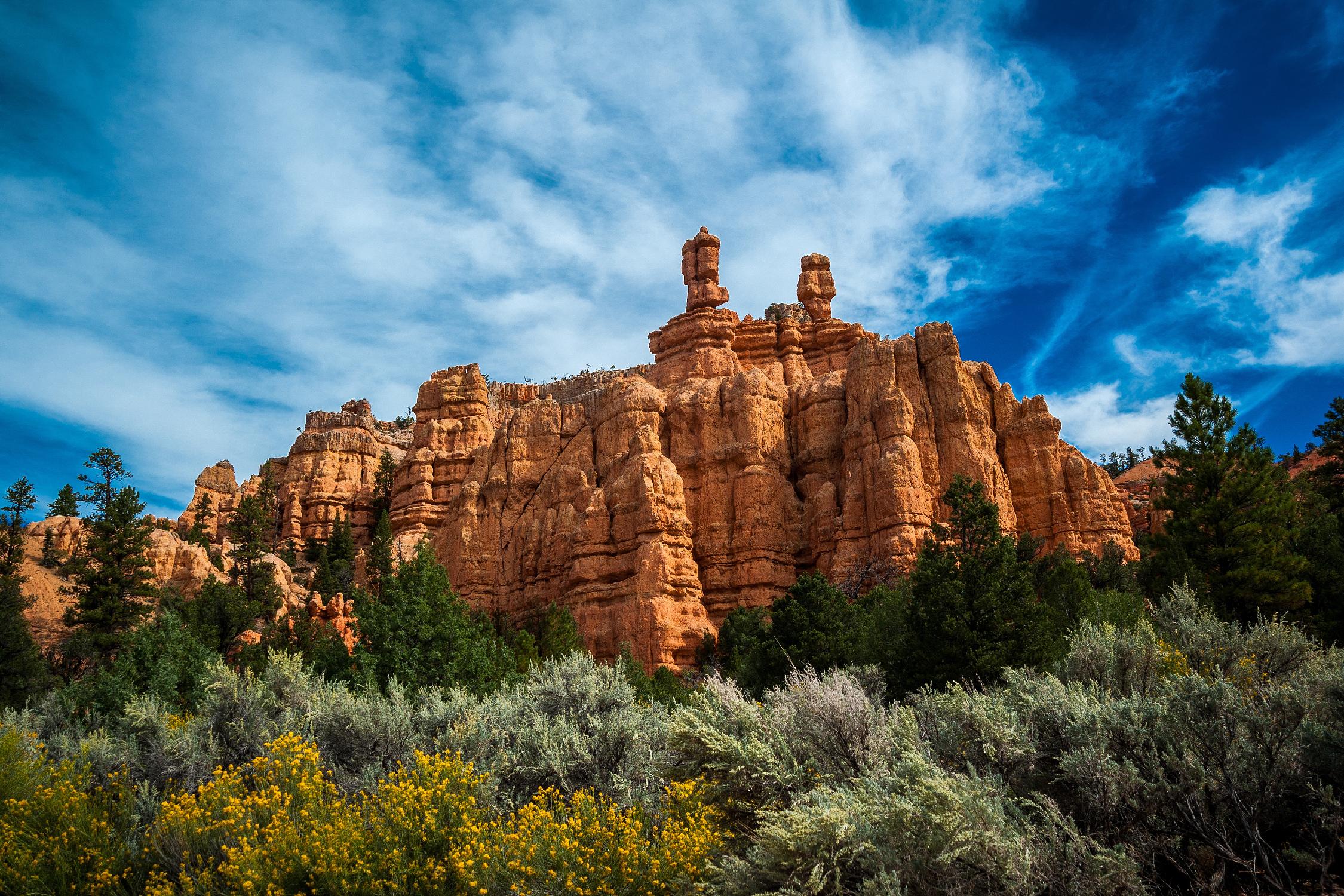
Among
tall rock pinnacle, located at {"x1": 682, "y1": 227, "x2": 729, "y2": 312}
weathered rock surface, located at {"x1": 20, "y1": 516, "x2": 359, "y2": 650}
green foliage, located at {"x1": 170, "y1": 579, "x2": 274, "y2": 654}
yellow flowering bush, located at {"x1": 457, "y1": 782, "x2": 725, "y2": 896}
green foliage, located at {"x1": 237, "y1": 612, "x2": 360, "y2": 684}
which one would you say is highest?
tall rock pinnacle, located at {"x1": 682, "y1": 227, "x2": 729, "y2": 312}

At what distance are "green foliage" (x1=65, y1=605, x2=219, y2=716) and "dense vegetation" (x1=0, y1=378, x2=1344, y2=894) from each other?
29 centimetres

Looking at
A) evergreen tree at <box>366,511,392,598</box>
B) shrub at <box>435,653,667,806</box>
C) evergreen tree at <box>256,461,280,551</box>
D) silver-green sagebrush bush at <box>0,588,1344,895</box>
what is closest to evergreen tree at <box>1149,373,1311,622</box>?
silver-green sagebrush bush at <box>0,588,1344,895</box>

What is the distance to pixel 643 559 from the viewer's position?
2020 inches

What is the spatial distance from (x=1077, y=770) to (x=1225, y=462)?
27354mm

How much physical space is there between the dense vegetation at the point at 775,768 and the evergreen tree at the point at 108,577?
17588 millimetres

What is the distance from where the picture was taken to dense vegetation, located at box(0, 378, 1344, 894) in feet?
32.6

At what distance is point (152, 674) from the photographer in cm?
3169

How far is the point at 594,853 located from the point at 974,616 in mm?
17068

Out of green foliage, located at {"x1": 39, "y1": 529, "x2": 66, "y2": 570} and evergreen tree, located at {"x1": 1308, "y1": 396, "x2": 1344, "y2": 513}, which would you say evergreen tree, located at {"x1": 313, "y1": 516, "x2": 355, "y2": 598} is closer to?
green foliage, located at {"x1": 39, "y1": 529, "x2": 66, "y2": 570}

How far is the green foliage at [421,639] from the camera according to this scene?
29.5 m

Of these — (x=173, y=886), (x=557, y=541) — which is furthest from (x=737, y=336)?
(x=173, y=886)

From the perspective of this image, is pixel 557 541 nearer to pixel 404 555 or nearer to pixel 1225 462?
pixel 404 555

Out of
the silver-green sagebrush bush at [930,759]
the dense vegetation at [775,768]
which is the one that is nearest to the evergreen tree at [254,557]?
the dense vegetation at [775,768]

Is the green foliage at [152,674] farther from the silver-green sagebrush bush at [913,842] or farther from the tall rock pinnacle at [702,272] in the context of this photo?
the tall rock pinnacle at [702,272]
